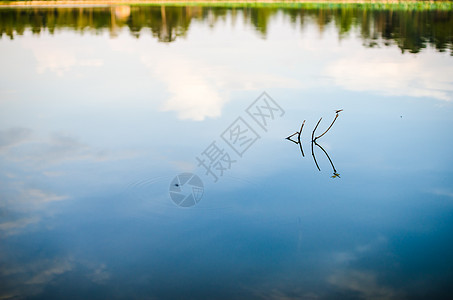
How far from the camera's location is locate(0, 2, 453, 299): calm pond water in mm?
3391

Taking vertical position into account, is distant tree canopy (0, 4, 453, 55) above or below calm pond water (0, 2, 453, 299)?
above

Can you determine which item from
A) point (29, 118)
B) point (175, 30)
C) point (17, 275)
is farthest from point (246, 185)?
point (175, 30)

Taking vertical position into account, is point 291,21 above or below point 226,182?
above

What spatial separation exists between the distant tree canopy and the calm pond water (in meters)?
6.19

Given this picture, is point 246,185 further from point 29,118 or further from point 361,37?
point 361,37

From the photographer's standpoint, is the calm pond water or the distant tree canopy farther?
the distant tree canopy

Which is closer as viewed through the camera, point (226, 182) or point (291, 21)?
point (226, 182)

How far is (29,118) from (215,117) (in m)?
2.96

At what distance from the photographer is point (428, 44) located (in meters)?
15.8

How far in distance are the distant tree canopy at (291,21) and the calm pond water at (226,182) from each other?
619 cm

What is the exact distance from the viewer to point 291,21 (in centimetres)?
2506

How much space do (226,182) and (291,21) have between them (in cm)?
2167

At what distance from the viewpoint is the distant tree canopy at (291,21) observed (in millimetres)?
17781

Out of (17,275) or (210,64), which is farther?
(210,64)
